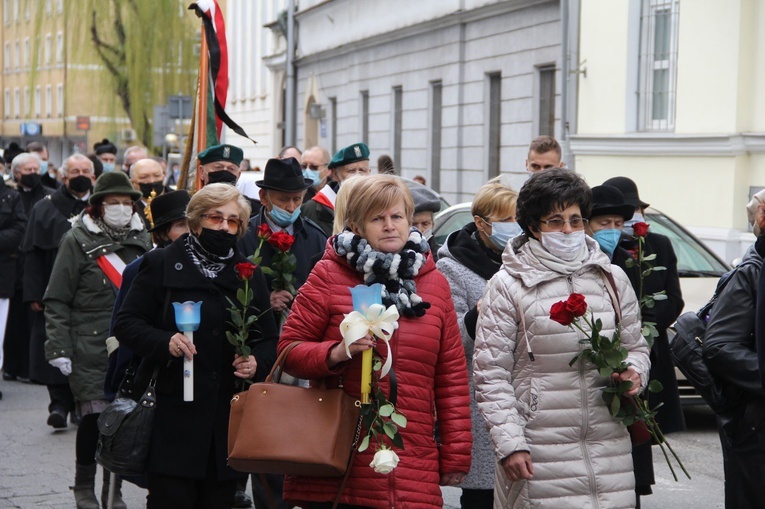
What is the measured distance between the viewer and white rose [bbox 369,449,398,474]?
14.3 ft

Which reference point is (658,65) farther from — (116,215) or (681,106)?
(116,215)

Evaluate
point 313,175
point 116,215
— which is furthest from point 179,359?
point 313,175

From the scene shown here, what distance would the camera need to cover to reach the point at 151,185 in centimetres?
1077

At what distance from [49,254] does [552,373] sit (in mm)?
7222

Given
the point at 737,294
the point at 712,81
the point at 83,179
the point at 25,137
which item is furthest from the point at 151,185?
the point at 25,137

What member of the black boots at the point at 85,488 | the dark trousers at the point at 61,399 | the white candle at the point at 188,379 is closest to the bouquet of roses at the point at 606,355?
→ the white candle at the point at 188,379

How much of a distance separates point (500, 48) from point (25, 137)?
63306 millimetres

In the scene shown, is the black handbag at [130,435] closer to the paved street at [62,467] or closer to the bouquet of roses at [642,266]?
the bouquet of roses at [642,266]

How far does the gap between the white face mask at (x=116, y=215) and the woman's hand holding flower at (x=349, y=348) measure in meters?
3.86

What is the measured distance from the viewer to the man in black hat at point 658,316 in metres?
6.46

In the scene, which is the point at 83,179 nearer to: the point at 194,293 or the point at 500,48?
the point at 194,293

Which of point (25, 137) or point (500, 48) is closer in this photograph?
point (500, 48)

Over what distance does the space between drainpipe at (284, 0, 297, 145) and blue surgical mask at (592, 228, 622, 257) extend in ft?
97.4

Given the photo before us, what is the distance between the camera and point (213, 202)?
5.73m
